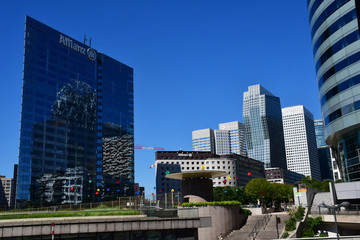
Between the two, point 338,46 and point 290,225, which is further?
point 338,46

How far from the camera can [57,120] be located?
144750mm

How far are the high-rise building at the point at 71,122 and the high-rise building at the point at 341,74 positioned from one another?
256 ft

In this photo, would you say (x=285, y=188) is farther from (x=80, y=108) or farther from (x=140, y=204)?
(x=80, y=108)

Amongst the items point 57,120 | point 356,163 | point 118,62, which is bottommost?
point 356,163

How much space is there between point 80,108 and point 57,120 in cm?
1592

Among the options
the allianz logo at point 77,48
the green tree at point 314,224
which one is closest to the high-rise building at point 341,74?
the green tree at point 314,224

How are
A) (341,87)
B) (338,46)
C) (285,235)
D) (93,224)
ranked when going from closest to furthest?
1. (93,224)
2. (285,235)
3. (341,87)
4. (338,46)

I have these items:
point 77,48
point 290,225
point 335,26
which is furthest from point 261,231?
point 77,48

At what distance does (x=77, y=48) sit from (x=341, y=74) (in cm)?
13288

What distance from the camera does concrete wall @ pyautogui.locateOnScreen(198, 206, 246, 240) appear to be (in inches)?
1577

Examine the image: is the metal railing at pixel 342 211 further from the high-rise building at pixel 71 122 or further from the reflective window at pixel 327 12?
the high-rise building at pixel 71 122

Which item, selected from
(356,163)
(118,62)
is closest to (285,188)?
(356,163)

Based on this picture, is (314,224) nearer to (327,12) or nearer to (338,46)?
(338,46)

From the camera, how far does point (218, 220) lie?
41156 millimetres
